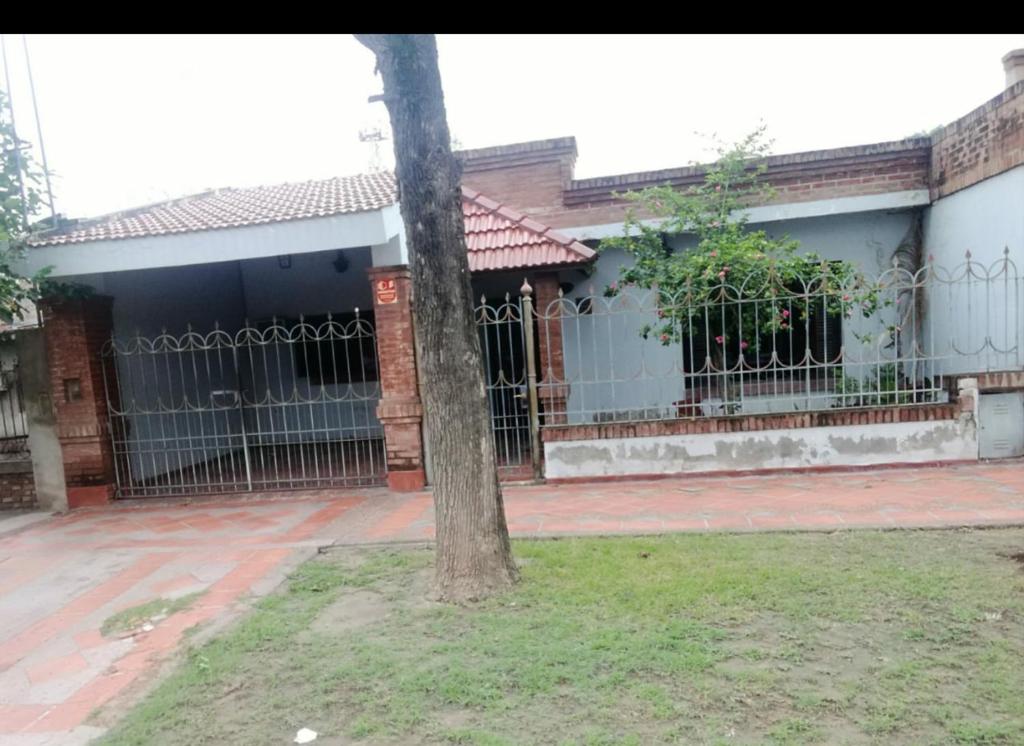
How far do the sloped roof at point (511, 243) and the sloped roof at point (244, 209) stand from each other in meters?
1.32

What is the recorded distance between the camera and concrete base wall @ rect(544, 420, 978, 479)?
6715 mm

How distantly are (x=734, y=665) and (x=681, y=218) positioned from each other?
7.08m

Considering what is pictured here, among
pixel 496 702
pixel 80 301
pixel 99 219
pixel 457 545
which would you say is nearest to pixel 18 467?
pixel 80 301

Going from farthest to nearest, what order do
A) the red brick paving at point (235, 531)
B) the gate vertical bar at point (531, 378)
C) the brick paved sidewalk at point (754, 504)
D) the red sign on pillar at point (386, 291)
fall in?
the red sign on pillar at point (386, 291) < the gate vertical bar at point (531, 378) < the brick paved sidewalk at point (754, 504) < the red brick paving at point (235, 531)

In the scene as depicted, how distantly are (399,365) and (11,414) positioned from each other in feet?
16.2

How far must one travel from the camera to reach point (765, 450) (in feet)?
22.7

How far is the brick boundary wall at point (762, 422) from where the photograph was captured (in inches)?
263

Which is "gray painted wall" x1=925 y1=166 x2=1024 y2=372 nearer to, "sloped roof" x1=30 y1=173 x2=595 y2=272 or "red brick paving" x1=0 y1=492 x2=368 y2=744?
"sloped roof" x1=30 y1=173 x2=595 y2=272

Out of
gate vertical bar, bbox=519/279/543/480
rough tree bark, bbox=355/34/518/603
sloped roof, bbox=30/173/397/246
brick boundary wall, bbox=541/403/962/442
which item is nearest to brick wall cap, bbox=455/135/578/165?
sloped roof, bbox=30/173/397/246

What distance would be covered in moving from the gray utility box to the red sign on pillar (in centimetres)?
614

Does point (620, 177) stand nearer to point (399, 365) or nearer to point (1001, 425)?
point (399, 365)

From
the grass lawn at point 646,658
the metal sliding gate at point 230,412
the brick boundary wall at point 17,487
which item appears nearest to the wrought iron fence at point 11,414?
the brick boundary wall at point 17,487

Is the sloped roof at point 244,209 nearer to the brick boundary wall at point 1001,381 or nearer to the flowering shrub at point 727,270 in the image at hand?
the flowering shrub at point 727,270

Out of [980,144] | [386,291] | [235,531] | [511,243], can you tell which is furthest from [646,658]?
[980,144]
